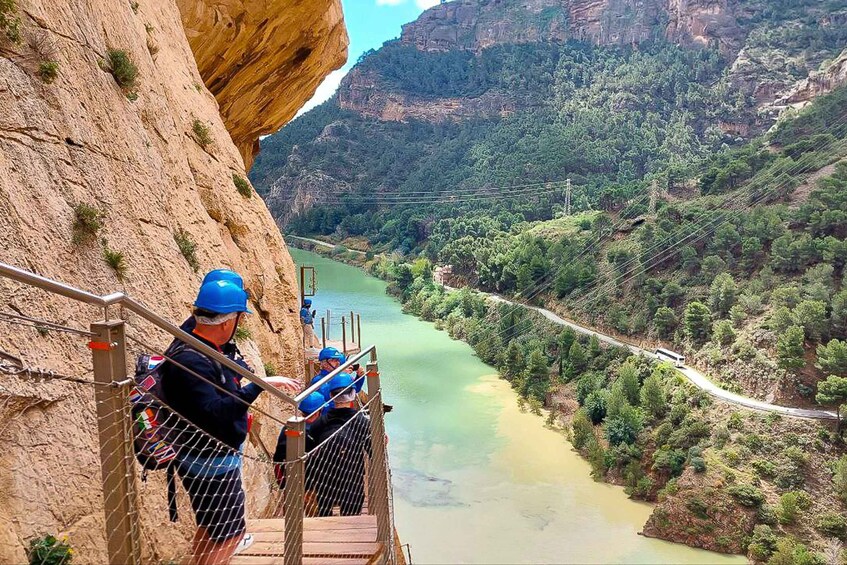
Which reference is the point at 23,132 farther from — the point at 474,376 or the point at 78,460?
the point at 474,376

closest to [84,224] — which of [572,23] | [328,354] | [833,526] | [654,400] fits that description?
[328,354]

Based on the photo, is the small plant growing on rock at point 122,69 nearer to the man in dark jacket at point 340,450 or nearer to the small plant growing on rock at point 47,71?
the small plant growing on rock at point 47,71

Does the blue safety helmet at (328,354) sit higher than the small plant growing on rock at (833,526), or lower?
higher

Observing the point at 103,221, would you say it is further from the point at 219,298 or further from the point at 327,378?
Result: the point at 327,378

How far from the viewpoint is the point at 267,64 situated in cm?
1142

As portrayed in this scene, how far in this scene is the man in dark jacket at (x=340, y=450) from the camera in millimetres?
4137

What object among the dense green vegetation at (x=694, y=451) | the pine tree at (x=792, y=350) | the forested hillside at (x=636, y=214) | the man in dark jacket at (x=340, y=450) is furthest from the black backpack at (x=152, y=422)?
the pine tree at (x=792, y=350)

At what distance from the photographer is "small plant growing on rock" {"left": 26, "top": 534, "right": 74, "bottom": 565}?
111 inches

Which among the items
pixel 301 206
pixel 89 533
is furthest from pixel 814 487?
pixel 301 206

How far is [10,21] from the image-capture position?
13.4 feet

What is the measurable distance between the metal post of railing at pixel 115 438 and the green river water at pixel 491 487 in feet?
Answer: 54.7

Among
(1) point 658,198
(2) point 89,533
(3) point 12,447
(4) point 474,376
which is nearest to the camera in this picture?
(3) point 12,447

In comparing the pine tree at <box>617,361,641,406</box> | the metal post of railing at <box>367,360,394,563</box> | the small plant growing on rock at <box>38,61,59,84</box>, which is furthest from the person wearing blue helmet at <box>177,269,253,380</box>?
the pine tree at <box>617,361,641,406</box>

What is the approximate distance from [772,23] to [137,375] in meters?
99.1
